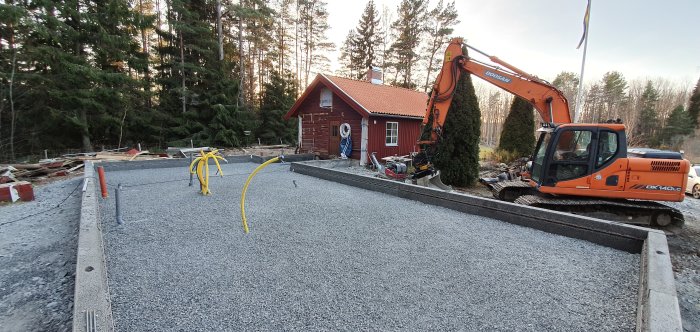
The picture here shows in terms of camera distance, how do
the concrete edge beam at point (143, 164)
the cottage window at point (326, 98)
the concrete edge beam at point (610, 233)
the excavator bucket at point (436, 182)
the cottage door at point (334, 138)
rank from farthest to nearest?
the cottage window at point (326, 98) → the cottage door at point (334, 138) → the concrete edge beam at point (143, 164) → the excavator bucket at point (436, 182) → the concrete edge beam at point (610, 233)

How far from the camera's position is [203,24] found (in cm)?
1934

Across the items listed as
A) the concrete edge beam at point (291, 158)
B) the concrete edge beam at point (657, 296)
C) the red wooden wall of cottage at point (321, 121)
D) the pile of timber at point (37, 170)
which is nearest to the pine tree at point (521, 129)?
the red wooden wall of cottage at point (321, 121)

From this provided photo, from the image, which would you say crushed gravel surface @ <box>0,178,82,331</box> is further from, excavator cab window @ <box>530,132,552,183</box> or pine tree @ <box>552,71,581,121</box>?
pine tree @ <box>552,71,581,121</box>

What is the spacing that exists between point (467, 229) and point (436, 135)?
14.2 feet

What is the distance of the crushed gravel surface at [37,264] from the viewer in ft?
8.23

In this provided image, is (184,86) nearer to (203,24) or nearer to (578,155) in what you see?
(203,24)

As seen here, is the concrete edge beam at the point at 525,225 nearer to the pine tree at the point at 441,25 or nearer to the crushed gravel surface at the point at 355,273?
the crushed gravel surface at the point at 355,273

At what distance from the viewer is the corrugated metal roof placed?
484 inches

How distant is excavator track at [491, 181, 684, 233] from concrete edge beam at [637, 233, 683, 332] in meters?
2.25

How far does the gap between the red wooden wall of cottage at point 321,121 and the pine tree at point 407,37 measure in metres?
14.9

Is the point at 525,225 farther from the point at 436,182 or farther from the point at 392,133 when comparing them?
the point at 392,133

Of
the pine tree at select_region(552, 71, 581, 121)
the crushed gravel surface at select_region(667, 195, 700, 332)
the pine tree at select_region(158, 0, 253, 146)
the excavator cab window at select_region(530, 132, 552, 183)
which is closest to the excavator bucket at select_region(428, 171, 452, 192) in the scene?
the excavator cab window at select_region(530, 132, 552, 183)

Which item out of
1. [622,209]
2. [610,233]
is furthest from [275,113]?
[610,233]

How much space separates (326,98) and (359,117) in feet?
8.33
